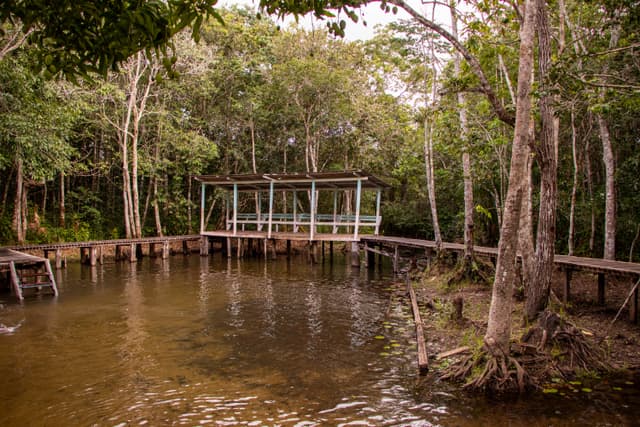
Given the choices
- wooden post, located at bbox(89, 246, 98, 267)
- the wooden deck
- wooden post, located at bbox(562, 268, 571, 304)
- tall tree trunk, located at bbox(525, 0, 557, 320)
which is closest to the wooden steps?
wooden post, located at bbox(89, 246, 98, 267)

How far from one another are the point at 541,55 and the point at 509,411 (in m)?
5.37

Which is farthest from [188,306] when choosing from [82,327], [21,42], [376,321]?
[21,42]

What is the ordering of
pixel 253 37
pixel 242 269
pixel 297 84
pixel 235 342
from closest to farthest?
pixel 235 342
pixel 242 269
pixel 297 84
pixel 253 37

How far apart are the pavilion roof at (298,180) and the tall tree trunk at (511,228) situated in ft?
38.8

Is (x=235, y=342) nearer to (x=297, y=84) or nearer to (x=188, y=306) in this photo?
(x=188, y=306)

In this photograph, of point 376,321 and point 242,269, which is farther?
point 242,269

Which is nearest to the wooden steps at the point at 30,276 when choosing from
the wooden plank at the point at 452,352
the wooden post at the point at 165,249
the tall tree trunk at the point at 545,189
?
the wooden post at the point at 165,249

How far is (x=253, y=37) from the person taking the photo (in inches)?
1029

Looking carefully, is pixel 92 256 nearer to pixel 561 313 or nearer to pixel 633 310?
pixel 561 313

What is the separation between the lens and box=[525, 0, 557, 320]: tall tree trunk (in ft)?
23.0

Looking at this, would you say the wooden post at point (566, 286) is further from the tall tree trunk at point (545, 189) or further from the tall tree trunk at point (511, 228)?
the tall tree trunk at point (511, 228)

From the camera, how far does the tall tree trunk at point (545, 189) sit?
7.02 metres

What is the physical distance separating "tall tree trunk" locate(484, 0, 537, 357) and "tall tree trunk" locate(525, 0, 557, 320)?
49.9 inches

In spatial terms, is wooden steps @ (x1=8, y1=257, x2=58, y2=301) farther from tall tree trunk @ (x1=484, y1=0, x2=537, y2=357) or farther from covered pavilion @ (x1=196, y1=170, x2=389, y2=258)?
tall tree trunk @ (x1=484, y1=0, x2=537, y2=357)
